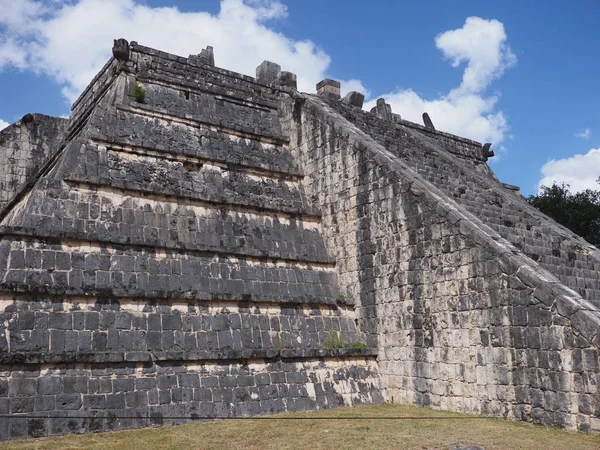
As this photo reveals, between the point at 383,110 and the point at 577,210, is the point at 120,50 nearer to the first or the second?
the point at 383,110

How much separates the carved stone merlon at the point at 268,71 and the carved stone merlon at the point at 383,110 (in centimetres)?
474

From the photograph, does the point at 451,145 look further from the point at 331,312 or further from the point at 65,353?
the point at 65,353

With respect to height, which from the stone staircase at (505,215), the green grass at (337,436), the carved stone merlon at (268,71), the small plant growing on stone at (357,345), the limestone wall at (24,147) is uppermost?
the carved stone merlon at (268,71)

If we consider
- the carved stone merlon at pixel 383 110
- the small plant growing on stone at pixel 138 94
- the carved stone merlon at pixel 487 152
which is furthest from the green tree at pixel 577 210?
the small plant growing on stone at pixel 138 94

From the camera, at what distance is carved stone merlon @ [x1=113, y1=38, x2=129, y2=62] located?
13914 mm

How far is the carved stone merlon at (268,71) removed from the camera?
690 inches

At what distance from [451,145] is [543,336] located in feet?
50.5

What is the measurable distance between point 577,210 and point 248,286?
82.4 feet

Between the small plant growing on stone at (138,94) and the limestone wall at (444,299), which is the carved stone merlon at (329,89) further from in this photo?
the small plant growing on stone at (138,94)

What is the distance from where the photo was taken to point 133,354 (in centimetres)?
931

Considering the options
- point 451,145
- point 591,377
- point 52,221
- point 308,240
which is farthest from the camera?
point 451,145

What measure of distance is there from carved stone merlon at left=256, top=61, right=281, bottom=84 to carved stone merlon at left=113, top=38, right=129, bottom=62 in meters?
4.58

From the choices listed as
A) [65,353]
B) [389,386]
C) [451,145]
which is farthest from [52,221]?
[451,145]

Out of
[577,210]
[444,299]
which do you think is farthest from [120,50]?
[577,210]
